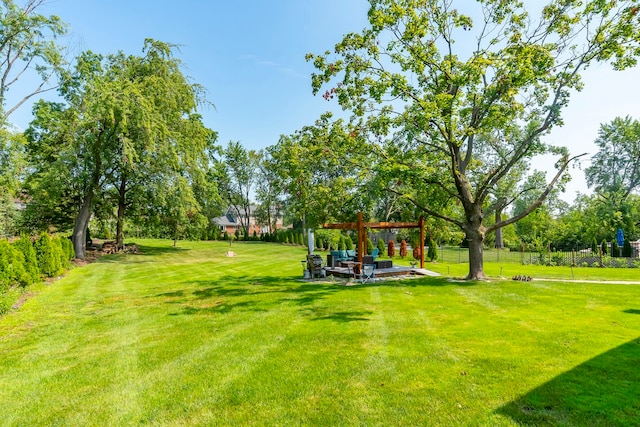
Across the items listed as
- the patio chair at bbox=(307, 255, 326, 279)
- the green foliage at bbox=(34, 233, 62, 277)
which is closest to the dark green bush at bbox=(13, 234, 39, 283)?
the green foliage at bbox=(34, 233, 62, 277)

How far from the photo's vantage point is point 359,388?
14.1ft

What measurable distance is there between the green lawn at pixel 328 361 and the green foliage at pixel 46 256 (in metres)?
5.42

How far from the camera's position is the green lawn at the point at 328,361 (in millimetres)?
3795

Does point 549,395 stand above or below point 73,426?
above

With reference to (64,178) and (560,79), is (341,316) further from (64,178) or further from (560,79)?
(64,178)

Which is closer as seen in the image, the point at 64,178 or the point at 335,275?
the point at 335,275

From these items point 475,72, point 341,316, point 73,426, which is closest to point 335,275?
point 341,316

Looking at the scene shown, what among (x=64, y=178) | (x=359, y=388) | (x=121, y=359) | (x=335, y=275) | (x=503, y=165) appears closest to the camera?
(x=359, y=388)

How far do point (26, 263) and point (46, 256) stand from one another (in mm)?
2336

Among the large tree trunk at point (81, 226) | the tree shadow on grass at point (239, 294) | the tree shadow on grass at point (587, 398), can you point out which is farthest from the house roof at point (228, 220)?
the tree shadow on grass at point (587, 398)

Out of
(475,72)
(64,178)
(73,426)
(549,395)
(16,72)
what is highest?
(16,72)

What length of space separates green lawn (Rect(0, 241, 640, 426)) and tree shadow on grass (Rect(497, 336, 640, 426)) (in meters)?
0.02

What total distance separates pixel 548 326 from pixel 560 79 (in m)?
10.0

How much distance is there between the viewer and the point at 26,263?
40.3ft
